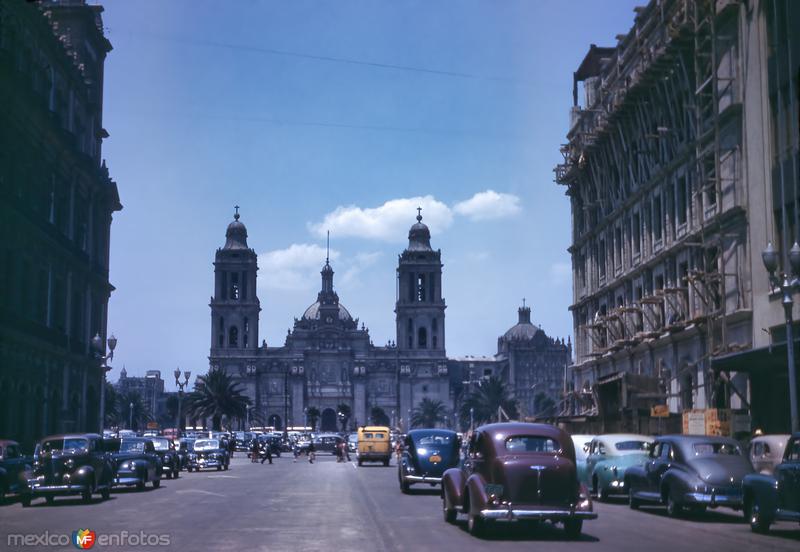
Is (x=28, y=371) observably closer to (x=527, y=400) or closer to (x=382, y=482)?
(x=382, y=482)

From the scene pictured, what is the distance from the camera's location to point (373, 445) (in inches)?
Answer: 2104

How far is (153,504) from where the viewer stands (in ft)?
75.2

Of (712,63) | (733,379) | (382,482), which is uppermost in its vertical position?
(712,63)

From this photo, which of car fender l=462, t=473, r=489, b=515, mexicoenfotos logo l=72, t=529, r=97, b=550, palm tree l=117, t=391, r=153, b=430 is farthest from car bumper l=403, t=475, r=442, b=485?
palm tree l=117, t=391, r=153, b=430

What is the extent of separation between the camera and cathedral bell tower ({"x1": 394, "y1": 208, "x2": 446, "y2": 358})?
149m

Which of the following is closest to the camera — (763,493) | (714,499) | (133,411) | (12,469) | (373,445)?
(763,493)

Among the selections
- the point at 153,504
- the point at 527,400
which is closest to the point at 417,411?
the point at 527,400

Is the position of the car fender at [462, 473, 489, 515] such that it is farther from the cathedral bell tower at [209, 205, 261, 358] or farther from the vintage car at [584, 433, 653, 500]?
the cathedral bell tower at [209, 205, 261, 358]

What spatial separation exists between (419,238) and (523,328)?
3951cm

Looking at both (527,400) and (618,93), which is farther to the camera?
(527,400)

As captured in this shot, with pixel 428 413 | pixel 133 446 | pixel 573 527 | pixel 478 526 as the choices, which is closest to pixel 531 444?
pixel 573 527

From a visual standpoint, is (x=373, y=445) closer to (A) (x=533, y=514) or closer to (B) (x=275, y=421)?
(A) (x=533, y=514)

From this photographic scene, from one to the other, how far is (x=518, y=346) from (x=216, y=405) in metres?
71.7

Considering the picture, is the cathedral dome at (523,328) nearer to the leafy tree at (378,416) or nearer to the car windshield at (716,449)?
the leafy tree at (378,416)
